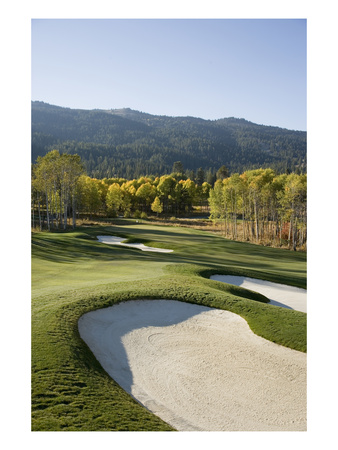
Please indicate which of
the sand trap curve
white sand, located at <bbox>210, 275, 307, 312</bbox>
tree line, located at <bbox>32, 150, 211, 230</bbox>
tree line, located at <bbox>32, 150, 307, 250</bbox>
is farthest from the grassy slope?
tree line, located at <bbox>32, 150, 211, 230</bbox>

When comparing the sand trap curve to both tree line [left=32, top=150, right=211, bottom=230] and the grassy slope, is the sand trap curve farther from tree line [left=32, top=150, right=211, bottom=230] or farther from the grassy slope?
tree line [left=32, top=150, right=211, bottom=230]

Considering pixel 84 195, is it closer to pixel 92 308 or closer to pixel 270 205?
pixel 270 205

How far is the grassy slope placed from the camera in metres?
5.21

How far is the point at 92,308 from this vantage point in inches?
369

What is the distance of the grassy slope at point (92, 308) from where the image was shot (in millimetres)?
5215

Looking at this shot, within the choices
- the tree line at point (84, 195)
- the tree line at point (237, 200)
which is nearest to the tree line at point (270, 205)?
the tree line at point (237, 200)

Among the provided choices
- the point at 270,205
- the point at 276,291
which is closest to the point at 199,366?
the point at 276,291

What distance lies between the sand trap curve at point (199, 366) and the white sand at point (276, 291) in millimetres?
4163

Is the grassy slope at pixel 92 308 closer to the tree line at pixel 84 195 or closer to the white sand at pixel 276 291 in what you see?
the white sand at pixel 276 291

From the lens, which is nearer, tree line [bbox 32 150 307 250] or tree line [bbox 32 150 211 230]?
tree line [bbox 32 150 307 250]

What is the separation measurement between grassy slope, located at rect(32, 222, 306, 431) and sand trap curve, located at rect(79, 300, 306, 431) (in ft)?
1.29

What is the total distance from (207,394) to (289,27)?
7.40m
